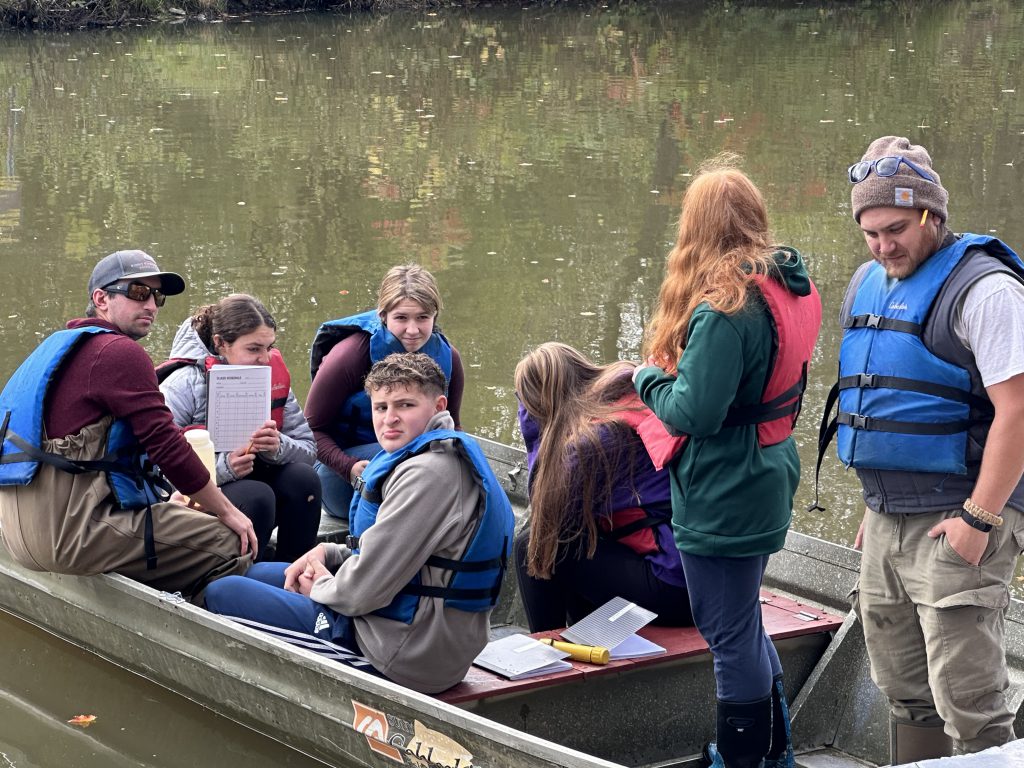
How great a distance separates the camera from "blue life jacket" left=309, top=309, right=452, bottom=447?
479 cm

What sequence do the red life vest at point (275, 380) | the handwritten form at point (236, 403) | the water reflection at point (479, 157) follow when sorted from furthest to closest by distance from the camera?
the water reflection at point (479, 157) < the red life vest at point (275, 380) < the handwritten form at point (236, 403)

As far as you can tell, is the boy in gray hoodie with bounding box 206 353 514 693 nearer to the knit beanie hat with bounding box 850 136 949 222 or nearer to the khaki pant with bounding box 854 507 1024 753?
the khaki pant with bounding box 854 507 1024 753

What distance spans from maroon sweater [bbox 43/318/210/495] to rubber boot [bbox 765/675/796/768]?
1799mm

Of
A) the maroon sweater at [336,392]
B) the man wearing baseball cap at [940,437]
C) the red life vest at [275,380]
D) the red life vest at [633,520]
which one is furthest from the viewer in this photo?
the maroon sweater at [336,392]


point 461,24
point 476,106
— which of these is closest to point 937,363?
point 476,106

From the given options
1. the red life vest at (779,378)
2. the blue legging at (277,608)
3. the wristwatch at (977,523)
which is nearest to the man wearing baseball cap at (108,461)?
the blue legging at (277,608)

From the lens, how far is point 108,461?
13.1 ft

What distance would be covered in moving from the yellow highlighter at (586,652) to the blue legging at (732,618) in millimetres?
457

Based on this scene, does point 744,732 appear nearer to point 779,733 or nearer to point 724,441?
point 779,733

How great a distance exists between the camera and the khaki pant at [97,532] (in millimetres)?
4016

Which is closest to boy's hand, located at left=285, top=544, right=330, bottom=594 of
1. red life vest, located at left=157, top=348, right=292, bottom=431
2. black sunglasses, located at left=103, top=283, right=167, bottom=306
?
black sunglasses, located at left=103, top=283, right=167, bottom=306

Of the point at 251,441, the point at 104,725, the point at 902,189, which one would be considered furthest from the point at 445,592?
Answer: the point at 104,725

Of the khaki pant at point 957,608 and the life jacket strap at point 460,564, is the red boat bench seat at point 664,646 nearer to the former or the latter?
the life jacket strap at point 460,564

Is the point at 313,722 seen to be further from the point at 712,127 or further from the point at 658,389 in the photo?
the point at 712,127
